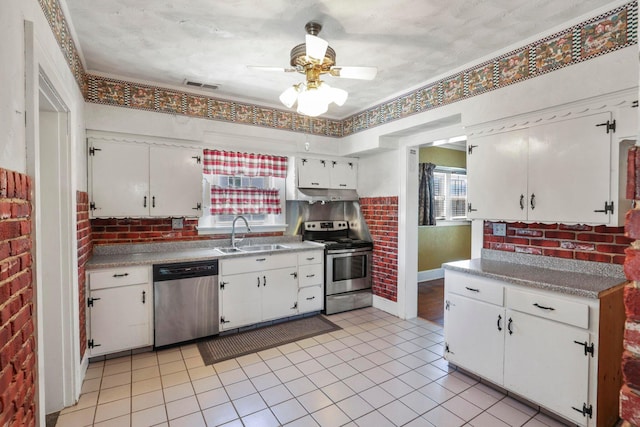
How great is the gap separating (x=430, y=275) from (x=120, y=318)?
4832 mm

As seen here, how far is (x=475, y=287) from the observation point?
2.54 m

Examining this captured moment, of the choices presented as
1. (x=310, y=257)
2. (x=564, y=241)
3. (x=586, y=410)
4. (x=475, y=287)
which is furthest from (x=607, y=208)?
(x=310, y=257)

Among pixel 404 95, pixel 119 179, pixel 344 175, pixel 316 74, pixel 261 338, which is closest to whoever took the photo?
pixel 316 74

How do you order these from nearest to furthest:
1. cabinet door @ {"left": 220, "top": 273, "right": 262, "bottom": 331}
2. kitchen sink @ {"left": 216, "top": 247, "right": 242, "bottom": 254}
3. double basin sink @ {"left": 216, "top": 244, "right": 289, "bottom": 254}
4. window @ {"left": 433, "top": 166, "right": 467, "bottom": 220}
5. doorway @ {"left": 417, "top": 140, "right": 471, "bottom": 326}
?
cabinet door @ {"left": 220, "top": 273, "right": 262, "bottom": 331}
kitchen sink @ {"left": 216, "top": 247, "right": 242, "bottom": 254}
double basin sink @ {"left": 216, "top": 244, "right": 289, "bottom": 254}
doorway @ {"left": 417, "top": 140, "right": 471, "bottom": 326}
window @ {"left": 433, "top": 166, "right": 467, "bottom": 220}

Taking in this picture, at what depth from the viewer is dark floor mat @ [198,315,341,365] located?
3053mm

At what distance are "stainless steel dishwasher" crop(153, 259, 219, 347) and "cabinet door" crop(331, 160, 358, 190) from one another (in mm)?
2010

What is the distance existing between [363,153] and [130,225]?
291 centimetres

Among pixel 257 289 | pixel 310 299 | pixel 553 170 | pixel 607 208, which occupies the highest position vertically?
pixel 553 170

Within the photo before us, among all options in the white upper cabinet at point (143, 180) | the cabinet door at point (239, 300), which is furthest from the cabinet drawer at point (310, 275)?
the white upper cabinet at point (143, 180)

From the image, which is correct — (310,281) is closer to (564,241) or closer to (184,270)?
(184,270)

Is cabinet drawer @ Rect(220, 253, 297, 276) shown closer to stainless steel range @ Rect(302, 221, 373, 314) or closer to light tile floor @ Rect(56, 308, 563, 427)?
stainless steel range @ Rect(302, 221, 373, 314)

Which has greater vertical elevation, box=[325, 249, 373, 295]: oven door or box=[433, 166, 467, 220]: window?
box=[433, 166, 467, 220]: window

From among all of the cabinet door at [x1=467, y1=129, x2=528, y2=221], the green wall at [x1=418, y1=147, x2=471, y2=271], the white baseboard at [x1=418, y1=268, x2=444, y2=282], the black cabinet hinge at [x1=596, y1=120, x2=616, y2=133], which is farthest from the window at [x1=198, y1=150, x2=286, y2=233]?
the black cabinet hinge at [x1=596, y1=120, x2=616, y2=133]

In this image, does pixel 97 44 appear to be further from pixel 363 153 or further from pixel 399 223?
pixel 399 223
